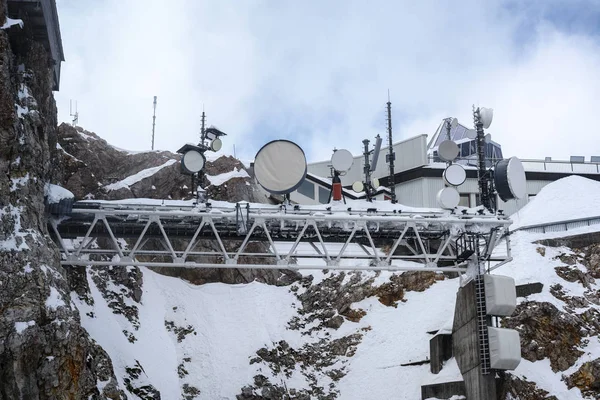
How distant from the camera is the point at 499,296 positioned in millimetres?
32688

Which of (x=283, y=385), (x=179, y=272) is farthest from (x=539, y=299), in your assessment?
(x=179, y=272)

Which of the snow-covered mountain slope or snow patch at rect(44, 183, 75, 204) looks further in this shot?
the snow-covered mountain slope

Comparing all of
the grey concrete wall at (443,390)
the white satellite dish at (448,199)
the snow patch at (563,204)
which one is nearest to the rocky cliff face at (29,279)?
the grey concrete wall at (443,390)

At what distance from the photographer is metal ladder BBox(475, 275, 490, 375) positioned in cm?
3198

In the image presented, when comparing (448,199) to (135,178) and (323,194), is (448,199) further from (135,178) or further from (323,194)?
(323,194)

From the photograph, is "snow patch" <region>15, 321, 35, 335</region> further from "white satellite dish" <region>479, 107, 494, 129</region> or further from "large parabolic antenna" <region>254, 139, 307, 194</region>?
"white satellite dish" <region>479, 107, 494, 129</region>

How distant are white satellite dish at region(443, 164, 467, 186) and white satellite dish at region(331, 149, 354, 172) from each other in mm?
4897

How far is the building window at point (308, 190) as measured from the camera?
202ft

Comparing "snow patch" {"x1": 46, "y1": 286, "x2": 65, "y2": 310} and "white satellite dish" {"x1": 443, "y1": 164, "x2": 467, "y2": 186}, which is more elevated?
"white satellite dish" {"x1": 443, "y1": 164, "x2": 467, "y2": 186}

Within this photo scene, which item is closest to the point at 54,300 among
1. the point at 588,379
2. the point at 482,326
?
the point at 482,326

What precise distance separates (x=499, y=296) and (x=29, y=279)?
19.8 metres

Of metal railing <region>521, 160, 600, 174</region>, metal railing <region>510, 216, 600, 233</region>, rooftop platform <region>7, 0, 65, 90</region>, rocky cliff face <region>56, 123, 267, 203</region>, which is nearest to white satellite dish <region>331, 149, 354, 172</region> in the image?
metal railing <region>510, 216, 600, 233</region>

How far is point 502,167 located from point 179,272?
22186 millimetres

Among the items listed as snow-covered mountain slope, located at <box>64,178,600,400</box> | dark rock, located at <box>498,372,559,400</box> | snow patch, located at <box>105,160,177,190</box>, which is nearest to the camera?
dark rock, located at <box>498,372,559,400</box>
